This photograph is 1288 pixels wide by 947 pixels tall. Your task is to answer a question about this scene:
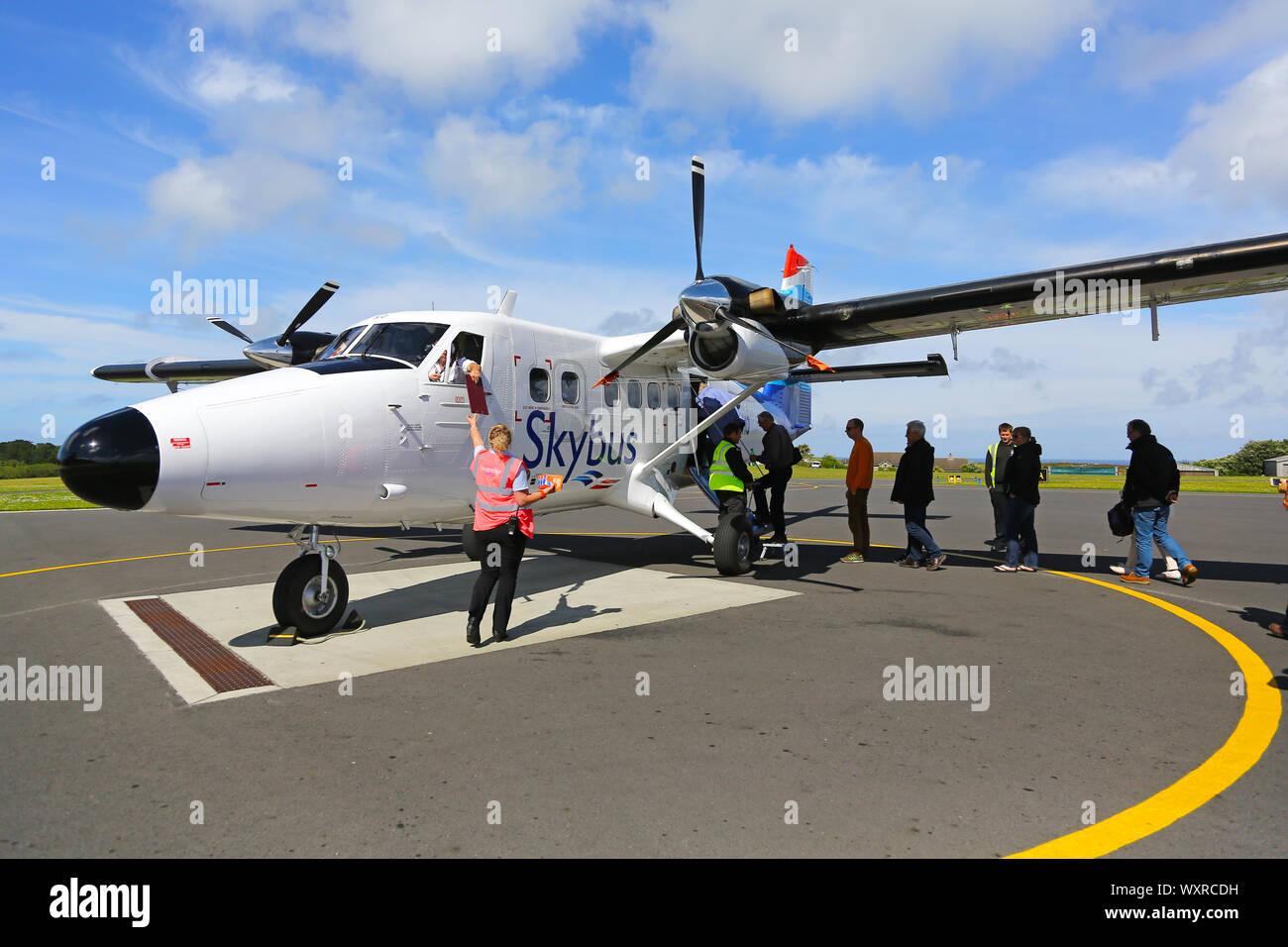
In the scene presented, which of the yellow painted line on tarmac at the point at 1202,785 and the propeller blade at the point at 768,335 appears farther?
the propeller blade at the point at 768,335

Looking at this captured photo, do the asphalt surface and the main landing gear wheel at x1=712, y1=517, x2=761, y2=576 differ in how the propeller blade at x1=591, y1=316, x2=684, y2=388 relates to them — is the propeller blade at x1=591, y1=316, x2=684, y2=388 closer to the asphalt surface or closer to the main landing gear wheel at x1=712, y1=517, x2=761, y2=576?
the main landing gear wheel at x1=712, y1=517, x2=761, y2=576

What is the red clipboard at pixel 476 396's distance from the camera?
293 inches

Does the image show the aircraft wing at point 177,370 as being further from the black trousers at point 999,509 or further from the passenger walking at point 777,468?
the black trousers at point 999,509

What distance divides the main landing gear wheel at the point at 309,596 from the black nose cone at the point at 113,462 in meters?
1.37

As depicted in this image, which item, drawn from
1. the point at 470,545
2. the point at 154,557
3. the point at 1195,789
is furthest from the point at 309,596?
the point at 154,557

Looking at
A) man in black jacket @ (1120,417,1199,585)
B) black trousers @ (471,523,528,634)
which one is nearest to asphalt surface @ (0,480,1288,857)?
black trousers @ (471,523,528,634)

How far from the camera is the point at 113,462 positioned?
16.2 feet

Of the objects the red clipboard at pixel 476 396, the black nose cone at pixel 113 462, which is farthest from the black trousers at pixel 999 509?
the black nose cone at pixel 113 462

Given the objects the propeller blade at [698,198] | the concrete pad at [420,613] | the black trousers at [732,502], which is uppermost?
the propeller blade at [698,198]

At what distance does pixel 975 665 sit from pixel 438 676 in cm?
392

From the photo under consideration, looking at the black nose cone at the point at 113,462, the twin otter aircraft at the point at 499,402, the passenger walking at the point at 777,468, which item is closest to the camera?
the black nose cone at the point at 113,462

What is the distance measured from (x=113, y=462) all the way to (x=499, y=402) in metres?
3.71

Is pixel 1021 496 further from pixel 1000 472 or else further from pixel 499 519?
pixel 499 519

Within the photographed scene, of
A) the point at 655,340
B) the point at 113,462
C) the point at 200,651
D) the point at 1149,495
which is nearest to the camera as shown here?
the point at 113,462
